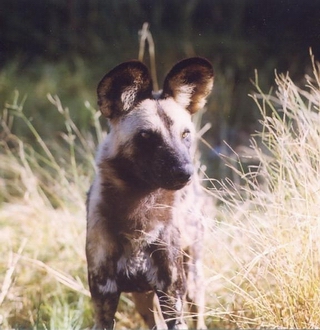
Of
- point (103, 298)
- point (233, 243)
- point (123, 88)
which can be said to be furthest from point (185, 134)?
point (233, 243)

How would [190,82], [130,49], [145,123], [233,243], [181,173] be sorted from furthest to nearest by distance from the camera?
[130,49], [233,243], [190,82], [145,123], [181,173]

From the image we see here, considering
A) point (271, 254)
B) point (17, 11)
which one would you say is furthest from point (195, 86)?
point (17, 11)

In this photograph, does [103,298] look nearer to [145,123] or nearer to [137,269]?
[137,269]

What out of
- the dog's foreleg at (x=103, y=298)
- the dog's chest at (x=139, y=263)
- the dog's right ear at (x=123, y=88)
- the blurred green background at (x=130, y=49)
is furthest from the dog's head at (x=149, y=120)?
the blurred green background at (x=130, y=49)

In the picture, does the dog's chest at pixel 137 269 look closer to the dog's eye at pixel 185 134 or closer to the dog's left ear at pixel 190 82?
the dog's eye at pixel 185 134

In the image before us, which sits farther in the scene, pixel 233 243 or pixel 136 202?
pixel 233 243

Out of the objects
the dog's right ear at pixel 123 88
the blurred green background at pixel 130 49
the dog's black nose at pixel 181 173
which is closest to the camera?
the dog's black nose at pixel 181 173

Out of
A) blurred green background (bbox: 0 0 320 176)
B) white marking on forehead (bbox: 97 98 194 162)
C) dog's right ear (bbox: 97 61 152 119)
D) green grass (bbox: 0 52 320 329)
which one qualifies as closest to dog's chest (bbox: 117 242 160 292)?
green grass (bbox: 0 52 320 329)

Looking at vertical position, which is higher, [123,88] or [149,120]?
[123,88]

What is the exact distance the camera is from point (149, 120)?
9.30 ft

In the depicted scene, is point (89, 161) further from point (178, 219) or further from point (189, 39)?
point (189, 39)

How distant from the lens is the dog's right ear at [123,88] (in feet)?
9.27

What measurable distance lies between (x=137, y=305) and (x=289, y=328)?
79 cm

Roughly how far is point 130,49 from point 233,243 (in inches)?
111
